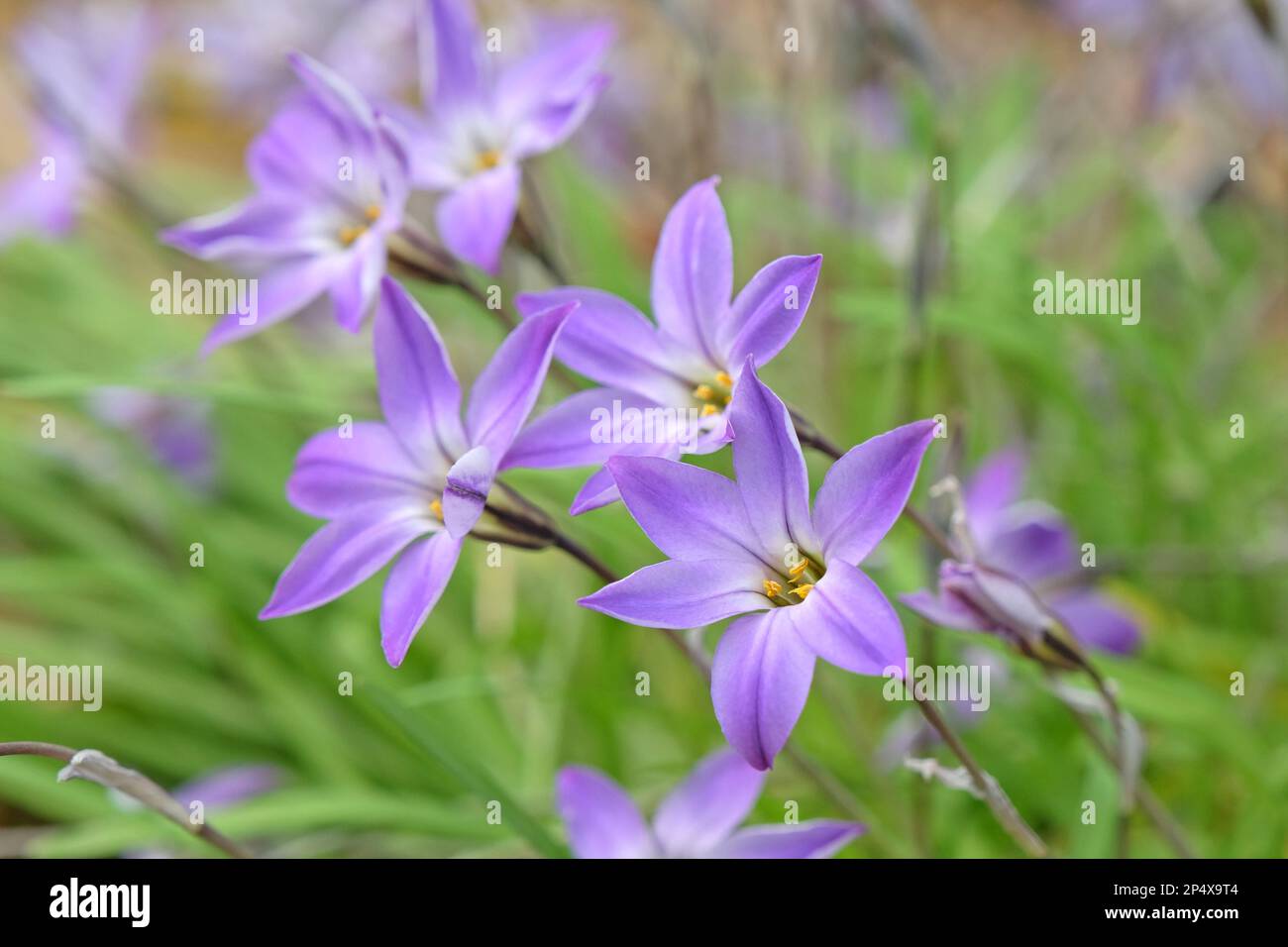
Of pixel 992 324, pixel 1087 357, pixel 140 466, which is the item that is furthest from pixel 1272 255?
pixel 140 466

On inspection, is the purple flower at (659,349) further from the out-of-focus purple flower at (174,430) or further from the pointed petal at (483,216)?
the out-of-focus purple flower at (174,430)

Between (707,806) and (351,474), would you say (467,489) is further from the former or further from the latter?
(707,806)

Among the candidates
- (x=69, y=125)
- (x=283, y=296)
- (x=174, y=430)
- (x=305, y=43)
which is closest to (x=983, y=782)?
(x=283, y=296)

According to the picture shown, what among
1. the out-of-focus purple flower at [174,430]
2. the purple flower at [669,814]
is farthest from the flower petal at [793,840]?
the out-of-focus purple flower at [174,430]

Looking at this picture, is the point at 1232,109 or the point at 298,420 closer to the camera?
the point at 1232,109
